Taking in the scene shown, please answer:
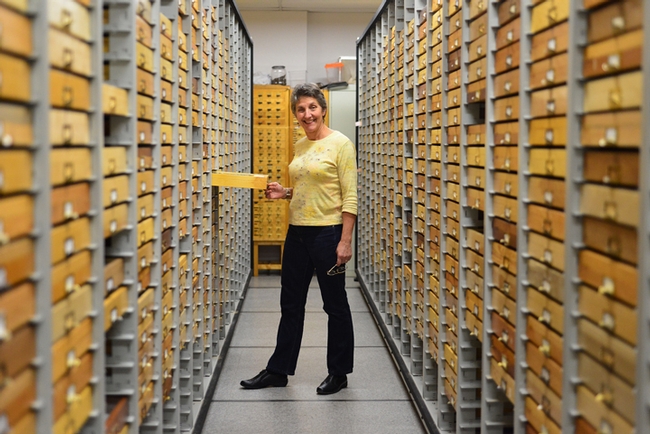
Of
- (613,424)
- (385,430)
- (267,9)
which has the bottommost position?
(385,430)

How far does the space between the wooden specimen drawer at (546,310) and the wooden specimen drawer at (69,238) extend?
1.15 m

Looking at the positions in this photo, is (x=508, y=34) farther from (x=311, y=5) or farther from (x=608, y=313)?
(x=311, y=5)

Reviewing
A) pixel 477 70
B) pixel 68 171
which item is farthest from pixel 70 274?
pixel 477 70

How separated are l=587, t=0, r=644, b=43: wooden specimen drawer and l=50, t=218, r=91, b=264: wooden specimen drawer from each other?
121 cm

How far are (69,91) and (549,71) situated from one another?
117 cm

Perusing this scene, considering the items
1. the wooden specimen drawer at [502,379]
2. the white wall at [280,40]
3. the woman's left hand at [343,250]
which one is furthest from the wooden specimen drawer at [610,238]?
the white wall at [280,40]

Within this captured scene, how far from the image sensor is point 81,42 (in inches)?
67.3

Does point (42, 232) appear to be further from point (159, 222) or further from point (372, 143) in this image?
point (372, 143)

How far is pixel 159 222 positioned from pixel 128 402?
24.1 inches

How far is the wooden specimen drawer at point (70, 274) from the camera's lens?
1547 millimetres

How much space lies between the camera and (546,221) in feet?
6.43

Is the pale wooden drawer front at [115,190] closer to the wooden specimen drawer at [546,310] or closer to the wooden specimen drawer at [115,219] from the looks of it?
the wooden specimen drawer at [115,219]

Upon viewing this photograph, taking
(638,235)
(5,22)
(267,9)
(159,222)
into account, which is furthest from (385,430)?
(267,9)

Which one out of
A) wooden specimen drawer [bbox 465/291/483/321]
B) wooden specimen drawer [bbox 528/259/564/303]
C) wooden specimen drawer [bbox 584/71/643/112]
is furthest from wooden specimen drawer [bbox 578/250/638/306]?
wooden specimen drawer [bbox 465/291/483/321]
